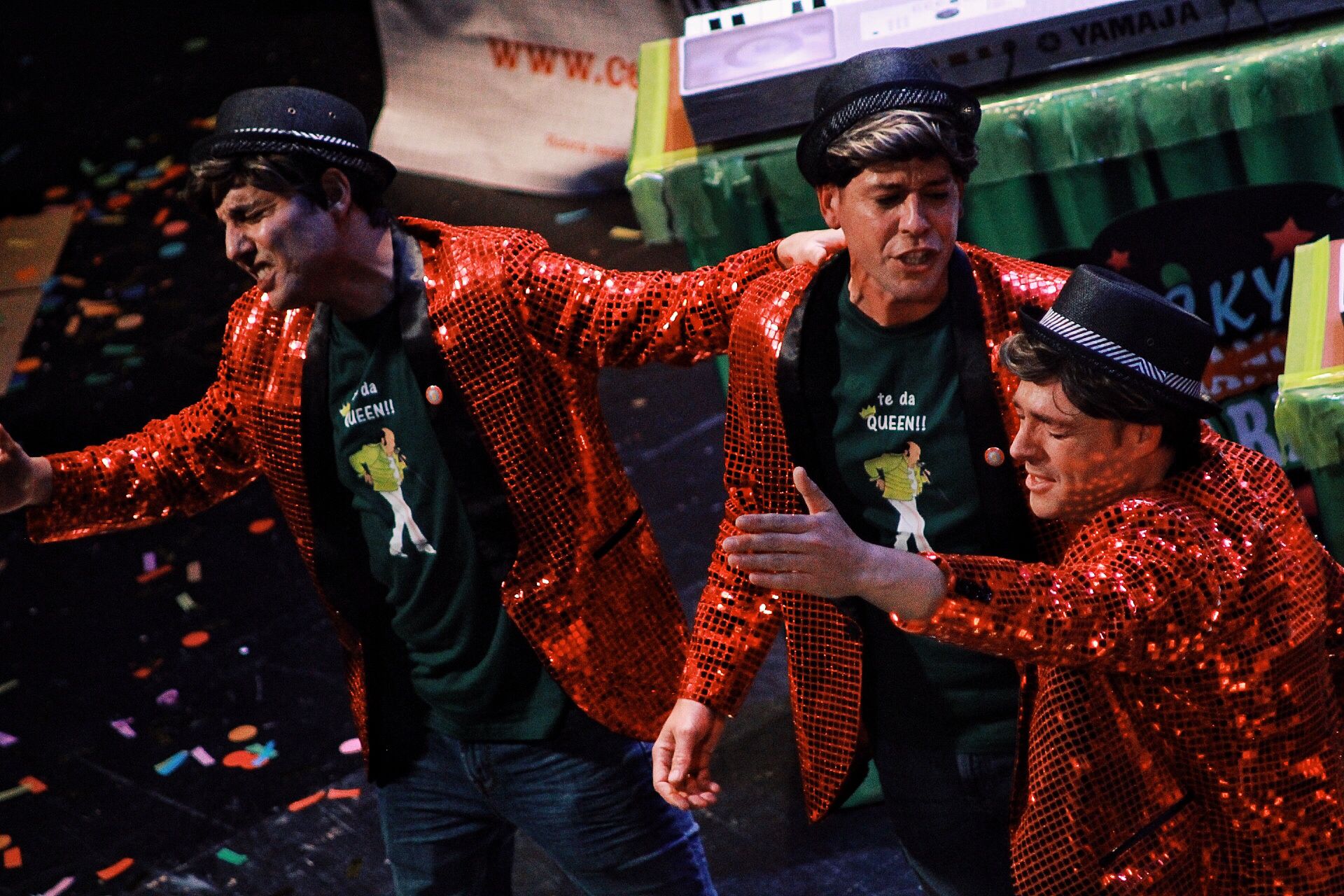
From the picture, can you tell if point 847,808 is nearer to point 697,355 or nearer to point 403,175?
point 697,355

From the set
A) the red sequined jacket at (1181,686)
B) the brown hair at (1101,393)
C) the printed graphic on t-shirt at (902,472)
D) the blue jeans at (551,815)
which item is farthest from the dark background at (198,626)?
the brown hair at (1101,393)

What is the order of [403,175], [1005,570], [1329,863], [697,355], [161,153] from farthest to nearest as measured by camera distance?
1. [161,153]
2. [403,175]
3. [697,355]
4. [1329,863]
5. [1005,570]

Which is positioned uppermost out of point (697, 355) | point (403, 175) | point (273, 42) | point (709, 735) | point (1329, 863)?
point (273, 42)

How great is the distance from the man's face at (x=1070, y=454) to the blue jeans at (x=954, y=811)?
1.63ft

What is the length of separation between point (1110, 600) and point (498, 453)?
109 centimetres

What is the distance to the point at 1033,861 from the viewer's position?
6.45 ft

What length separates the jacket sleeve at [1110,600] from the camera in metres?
1.68

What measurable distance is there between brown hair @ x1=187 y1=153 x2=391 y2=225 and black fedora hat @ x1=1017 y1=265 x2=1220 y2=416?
3.77 ft

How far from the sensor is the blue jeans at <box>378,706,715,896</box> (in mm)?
2527

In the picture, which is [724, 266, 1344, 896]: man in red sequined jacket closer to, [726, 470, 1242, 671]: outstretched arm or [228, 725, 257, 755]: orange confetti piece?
[726, 470, 1242, 671]: outstretched arm

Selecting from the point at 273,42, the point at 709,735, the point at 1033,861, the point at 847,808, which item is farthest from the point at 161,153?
the point at 1033,861

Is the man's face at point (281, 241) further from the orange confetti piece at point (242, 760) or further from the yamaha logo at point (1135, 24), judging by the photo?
the orange confetti piece at point (242, 760)

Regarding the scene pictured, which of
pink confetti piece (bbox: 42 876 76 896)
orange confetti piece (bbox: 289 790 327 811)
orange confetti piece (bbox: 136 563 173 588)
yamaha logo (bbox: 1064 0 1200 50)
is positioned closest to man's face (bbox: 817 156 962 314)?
yamaha logo (bbox: 1064 0 1200 50)

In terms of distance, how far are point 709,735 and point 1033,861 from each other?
→ 0.53 meters
